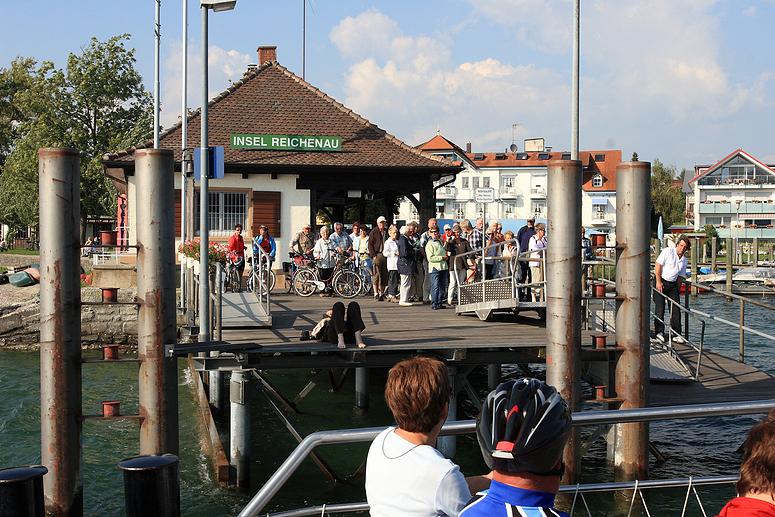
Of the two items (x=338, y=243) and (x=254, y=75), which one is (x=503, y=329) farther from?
(x=254, y=75)

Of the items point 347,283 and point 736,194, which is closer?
point 347,283

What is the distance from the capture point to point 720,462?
44.5ft

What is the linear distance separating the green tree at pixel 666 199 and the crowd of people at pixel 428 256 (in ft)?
241

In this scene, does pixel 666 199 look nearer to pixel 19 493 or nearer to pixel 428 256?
pixel 428 256

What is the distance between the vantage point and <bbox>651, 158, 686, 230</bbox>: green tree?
93.8 metres

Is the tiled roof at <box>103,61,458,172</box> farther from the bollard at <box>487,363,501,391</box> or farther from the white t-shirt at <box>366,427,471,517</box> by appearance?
the white t-shirt at <box>366,427,471,517</box>

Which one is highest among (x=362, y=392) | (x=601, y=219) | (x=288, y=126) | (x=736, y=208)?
(x=288, y=126)

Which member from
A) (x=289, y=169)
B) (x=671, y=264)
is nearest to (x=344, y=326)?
(x=671, y=264)

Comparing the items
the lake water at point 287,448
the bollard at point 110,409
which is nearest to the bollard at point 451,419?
the lake water at point 287,448

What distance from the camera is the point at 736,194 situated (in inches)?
4178

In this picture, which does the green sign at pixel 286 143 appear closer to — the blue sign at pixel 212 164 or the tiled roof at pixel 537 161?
A: the blue sign at pixel 212 164

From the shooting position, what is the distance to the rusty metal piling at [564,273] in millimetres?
10094

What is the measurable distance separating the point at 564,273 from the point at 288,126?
20999 millimetres

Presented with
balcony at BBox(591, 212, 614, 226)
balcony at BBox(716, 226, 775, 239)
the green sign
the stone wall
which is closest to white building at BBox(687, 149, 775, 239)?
balcony at BBox(716, 226, 775, 239)
